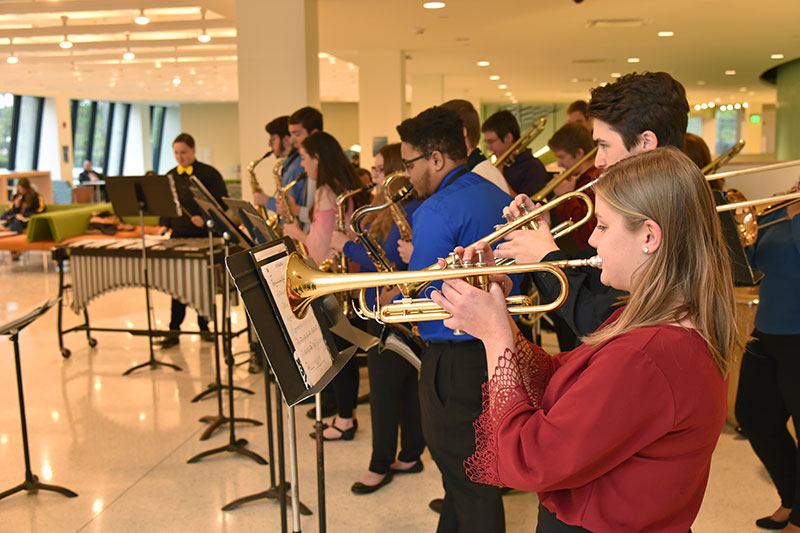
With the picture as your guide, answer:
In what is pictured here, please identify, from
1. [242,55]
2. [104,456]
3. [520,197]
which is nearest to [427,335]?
[520,197]

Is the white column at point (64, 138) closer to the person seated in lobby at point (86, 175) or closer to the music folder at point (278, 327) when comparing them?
the person seated in lobby at point (86, 175)

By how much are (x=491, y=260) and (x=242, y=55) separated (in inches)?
211

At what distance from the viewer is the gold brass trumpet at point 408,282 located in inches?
58.6

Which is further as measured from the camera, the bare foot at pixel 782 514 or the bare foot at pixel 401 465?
the bare foot at pixel 401 465

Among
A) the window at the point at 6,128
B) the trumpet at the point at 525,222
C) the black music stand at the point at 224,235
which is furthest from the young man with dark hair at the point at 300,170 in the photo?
the window at the point at 6,128

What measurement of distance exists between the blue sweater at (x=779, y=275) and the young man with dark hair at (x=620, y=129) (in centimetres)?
130

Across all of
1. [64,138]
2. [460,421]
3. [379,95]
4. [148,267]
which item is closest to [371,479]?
[460,421]

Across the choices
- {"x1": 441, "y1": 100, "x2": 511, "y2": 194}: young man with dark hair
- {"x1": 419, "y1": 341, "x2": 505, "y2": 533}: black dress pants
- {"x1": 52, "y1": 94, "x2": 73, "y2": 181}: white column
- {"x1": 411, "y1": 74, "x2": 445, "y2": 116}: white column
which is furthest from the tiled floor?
{"x1": 52, "y1": 94, "x2": 73, "y2": 181}: white column

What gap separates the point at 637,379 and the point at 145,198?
4.82m

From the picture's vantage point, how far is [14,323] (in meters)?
3.17

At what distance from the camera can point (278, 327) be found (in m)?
1.99

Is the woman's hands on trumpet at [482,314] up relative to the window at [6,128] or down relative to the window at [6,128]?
down

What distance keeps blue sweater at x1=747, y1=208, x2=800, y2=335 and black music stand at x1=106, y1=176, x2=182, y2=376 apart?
3895 mm

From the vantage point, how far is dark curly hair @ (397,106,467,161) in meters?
2.57
